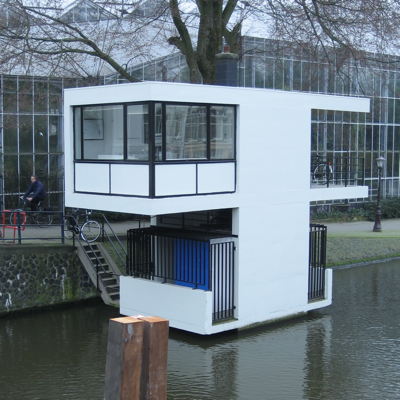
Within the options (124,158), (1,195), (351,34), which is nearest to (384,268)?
(351,34)

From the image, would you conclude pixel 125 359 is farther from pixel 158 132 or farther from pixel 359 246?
pixel 359 246

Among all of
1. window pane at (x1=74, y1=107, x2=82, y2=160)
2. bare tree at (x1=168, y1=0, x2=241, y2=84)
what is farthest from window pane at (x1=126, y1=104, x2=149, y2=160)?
bare tree at (x1=168, y1=0, x2=241, y2=84)

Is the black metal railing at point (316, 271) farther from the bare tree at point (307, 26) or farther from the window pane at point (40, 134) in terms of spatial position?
the window pane at point (40, 134)

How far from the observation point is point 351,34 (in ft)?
65.6

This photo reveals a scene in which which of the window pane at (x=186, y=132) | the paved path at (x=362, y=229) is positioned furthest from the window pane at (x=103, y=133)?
the paved path at (x=362, y=229)

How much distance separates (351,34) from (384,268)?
333 inches

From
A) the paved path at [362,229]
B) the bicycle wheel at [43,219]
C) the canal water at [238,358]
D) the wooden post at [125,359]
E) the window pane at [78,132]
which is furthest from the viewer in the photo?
the paved path at [362,229]

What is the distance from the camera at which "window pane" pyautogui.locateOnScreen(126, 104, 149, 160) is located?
41.3 feet

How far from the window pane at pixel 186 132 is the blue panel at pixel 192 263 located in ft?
6.73

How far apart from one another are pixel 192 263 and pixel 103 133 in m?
3.53

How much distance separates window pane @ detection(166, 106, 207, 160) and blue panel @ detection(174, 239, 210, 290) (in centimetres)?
205

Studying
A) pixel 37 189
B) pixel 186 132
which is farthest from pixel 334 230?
pixel 186 132

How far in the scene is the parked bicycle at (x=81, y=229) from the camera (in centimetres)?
1748

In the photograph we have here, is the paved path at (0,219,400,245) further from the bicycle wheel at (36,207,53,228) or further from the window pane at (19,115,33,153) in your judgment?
the window pane at (19,115,33,153)
